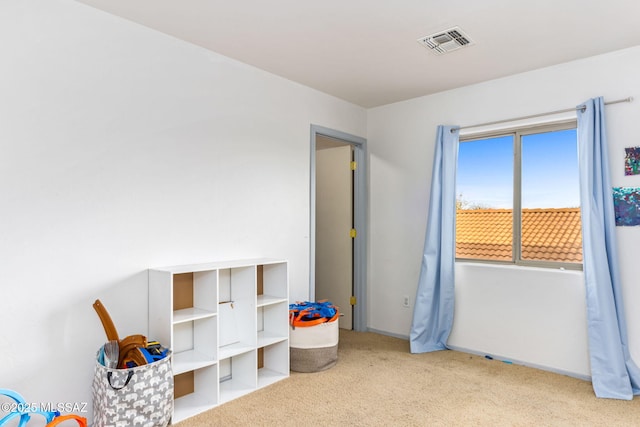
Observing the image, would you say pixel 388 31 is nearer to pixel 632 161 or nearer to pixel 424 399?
pixel 632 161

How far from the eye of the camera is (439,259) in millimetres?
3662

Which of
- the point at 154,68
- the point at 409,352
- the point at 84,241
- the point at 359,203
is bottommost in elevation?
the point at 409,352

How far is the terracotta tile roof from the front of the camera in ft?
10.5

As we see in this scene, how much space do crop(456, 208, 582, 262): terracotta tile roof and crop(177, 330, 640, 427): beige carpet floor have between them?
36.2 inches

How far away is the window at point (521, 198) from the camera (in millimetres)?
3209

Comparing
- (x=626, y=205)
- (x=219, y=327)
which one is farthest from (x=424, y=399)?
(x=626, y=205)

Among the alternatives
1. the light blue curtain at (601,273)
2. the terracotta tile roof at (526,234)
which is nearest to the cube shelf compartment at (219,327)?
the terracotta tile roof at (526,234)

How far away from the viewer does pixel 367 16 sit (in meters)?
2.42

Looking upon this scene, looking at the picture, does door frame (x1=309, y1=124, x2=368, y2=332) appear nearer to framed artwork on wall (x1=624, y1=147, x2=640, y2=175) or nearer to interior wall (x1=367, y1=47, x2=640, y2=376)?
interior wall (x1=367, y1=47, x2=640, y2=376)

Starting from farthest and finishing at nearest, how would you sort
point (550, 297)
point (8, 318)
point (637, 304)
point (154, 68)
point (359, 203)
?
point (359, 203) → point (550, 297) → point (637, 304) → point (154, 68) → point (8, 318)

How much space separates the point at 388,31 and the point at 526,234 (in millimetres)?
2035

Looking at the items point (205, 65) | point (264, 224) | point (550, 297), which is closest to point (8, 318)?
point (264, 224)

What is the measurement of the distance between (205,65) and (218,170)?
75cm

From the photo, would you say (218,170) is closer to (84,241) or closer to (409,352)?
(84,241)
